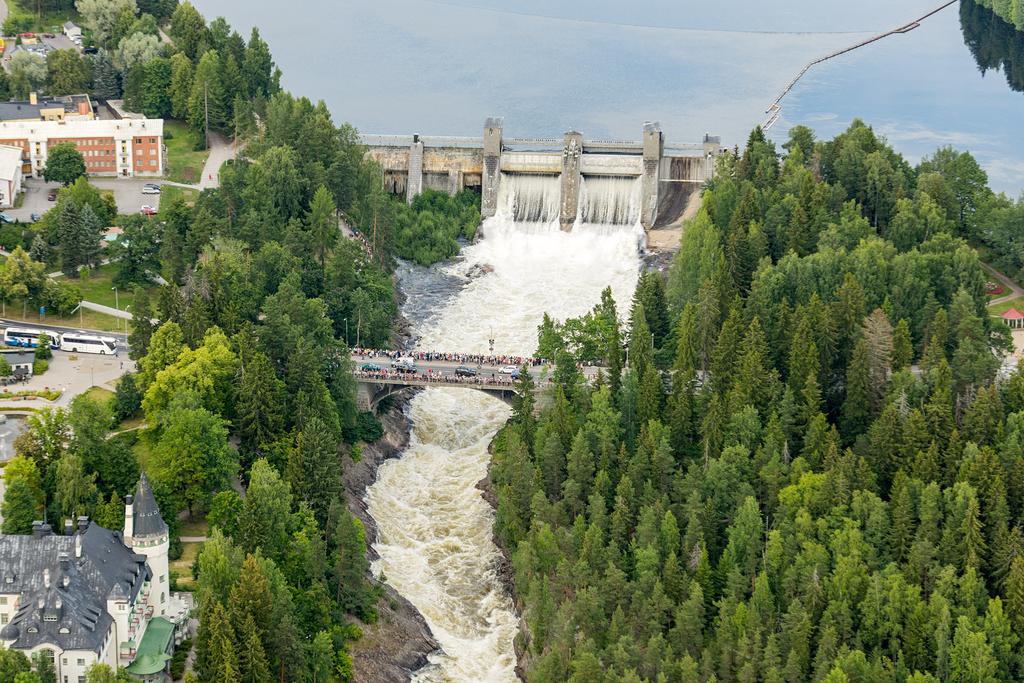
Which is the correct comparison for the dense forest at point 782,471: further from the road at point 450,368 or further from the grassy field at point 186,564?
the grassy field at point 186,564

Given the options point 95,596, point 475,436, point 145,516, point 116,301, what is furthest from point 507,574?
point 116,301

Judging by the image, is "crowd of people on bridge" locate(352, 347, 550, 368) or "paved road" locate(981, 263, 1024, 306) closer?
"crowd of people on bridge" locate(352, 347, 550, 368)

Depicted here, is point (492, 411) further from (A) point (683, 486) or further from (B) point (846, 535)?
(B) point (846, 535)

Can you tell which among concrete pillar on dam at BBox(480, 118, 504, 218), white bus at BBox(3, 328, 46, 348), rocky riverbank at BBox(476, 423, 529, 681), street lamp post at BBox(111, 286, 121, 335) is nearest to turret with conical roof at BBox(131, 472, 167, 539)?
rocky riverbank at BBox(476, 423, 529, 681)

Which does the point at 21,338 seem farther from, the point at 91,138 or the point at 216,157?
the point at 216,157

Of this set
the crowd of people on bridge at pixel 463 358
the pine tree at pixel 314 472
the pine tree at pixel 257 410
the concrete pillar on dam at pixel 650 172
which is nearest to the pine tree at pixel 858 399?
the crowd of people on bridge at pixel 463 358

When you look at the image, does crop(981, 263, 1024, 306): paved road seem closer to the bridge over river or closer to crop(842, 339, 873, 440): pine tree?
crop(842, 339, 873, 440): pine tree

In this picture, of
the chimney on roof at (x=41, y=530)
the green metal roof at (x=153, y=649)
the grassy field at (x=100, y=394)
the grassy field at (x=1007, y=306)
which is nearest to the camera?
the green metal roof at (x=153, y=649)
